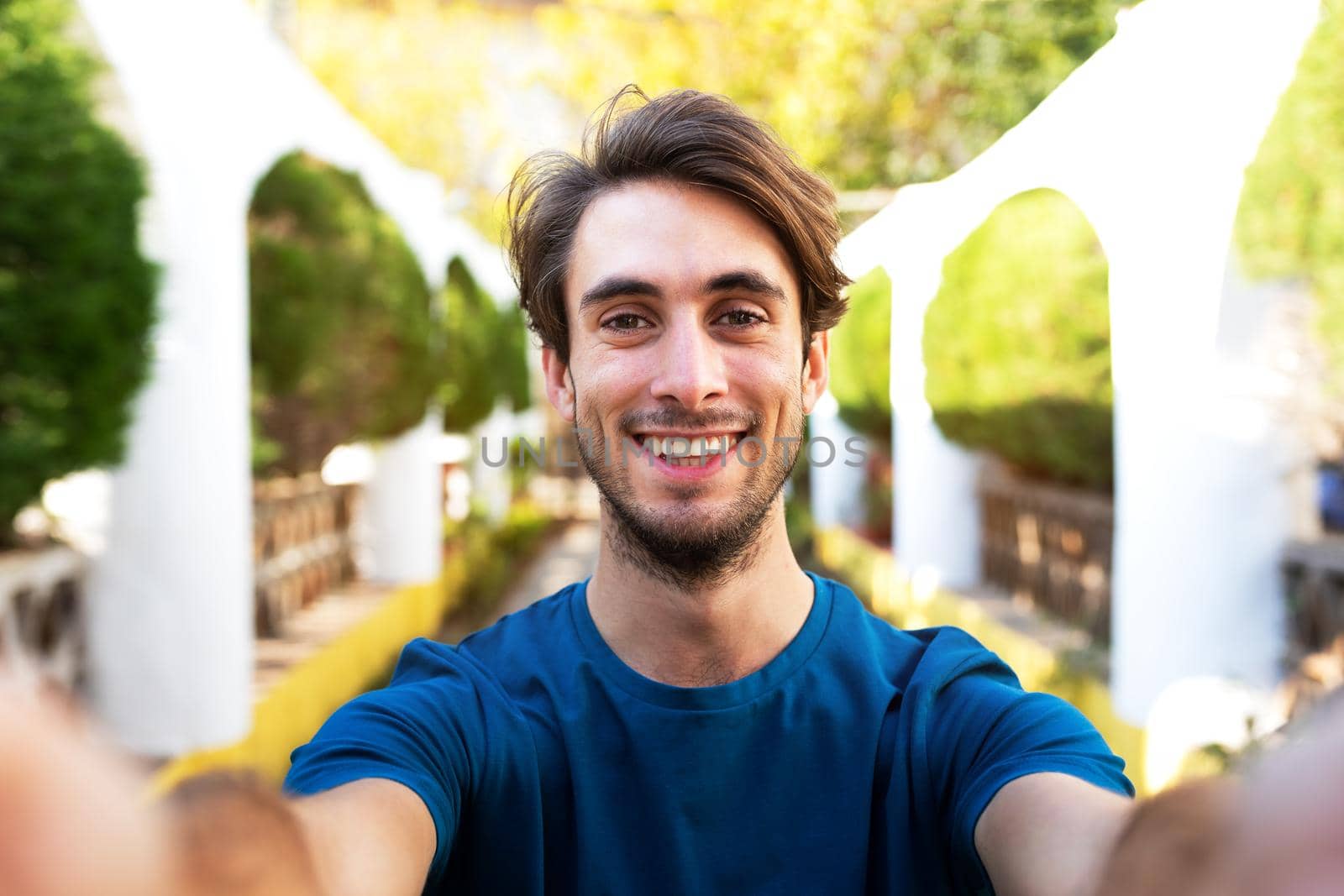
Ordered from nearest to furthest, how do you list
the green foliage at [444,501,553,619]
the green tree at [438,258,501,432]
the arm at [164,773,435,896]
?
the arm at [164,773,435,896] < the green tree at [438,258,501,432] < the green foliage at [444,501,553,619]

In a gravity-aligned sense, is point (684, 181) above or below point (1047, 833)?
above

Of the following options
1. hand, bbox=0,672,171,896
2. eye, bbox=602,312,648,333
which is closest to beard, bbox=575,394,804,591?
eye, bbox=602,312,648,333

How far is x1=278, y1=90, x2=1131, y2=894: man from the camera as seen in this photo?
134cm

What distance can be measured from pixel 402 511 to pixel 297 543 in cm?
164

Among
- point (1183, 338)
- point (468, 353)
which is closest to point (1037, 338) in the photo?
point (1183, 338)

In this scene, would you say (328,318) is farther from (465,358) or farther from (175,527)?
(465,358)

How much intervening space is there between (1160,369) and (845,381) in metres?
7.16

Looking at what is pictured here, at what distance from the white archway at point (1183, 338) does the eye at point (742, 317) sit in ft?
11.2

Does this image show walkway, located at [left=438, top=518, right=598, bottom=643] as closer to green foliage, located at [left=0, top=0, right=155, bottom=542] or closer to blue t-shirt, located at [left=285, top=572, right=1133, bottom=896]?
green foliage, located at [left=0, top=0, right=155, bottom=542]

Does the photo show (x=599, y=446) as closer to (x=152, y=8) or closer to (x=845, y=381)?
(x=152, y=8)

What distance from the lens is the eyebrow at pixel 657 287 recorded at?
4.89ft

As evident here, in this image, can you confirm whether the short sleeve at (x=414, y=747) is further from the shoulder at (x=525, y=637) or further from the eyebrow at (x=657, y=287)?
the eyebrow at (x=657, y=287)

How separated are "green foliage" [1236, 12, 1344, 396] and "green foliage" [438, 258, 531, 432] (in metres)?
5.72

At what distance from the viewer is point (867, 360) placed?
1054 centimetres
